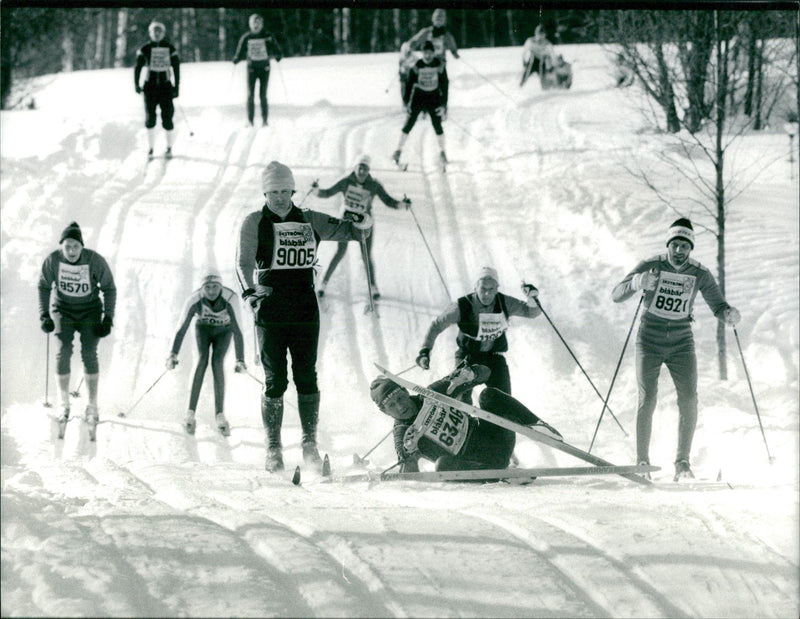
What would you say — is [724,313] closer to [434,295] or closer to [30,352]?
[434,295]

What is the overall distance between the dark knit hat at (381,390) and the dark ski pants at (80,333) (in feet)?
4.60

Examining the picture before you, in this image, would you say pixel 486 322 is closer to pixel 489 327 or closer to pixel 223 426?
pixel 489 327

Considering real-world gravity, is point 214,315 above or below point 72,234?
below

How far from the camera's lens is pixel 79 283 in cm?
477

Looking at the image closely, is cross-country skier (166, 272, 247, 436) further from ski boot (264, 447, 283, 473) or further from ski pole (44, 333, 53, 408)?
ski pole (44, 333, 53, 408)

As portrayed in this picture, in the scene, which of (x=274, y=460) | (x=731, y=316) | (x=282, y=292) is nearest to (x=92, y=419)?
(x=274, y=460)

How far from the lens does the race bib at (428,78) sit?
5559mm

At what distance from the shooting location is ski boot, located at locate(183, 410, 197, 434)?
4910 millimetres

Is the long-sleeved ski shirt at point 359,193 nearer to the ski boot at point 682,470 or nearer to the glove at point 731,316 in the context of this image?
the glove at point 731,316

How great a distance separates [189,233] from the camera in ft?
16.9

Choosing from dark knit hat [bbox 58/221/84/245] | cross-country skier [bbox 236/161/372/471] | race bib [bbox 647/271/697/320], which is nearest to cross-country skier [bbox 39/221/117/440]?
dark knit hat [bbox 58/221/84/245]

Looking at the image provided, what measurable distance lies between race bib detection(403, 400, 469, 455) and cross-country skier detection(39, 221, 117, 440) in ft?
5.34

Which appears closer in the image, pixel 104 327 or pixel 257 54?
pixel 104 327

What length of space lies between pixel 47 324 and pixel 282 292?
120 cm
